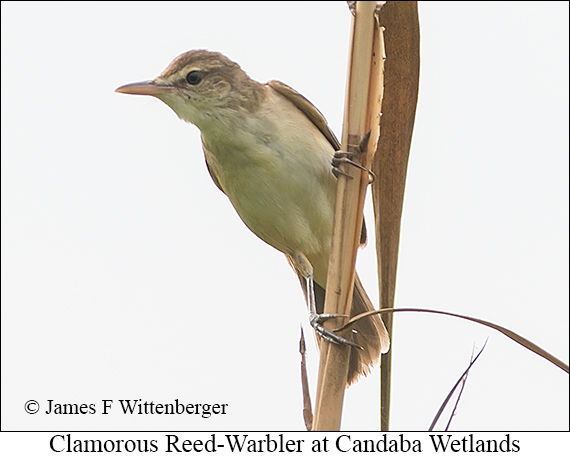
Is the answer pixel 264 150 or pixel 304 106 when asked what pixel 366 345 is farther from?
pixel 304 106

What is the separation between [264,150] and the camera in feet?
9.79

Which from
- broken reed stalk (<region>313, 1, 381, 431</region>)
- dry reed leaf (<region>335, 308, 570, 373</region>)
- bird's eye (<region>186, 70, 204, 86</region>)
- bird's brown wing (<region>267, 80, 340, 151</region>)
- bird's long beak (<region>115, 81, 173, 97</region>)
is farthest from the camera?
bird's brown wing (<region>267, 80, 340, 151</region>)

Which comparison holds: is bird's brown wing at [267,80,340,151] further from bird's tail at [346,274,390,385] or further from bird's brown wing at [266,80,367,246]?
bird's tail at [346,274,390,385]

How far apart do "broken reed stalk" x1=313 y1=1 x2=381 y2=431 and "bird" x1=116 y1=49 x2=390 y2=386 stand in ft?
4.02

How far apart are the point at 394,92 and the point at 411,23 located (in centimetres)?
17

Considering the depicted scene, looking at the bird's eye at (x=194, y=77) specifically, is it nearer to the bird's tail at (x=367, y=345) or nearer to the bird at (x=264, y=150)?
the bird at (x=264, y=150)

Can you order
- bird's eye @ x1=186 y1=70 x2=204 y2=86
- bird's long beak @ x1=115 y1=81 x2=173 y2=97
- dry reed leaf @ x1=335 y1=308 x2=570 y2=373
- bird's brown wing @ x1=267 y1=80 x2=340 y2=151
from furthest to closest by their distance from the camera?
bird's brown wing @ x1=267 y1=80 x2=340 y2=151 < bird's eye @ x1=186 y1=70 x2=204 y2=86 < bird's long beak @ x1=115 y1=81 x2=173 y2=97 < dry reed leaf @ x1=335 y1=308 x2=570 y2=373

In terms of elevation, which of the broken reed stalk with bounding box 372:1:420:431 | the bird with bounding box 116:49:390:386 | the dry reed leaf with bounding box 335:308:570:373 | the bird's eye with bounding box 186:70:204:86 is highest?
the bird's eye with bounding box 186:70:204:86

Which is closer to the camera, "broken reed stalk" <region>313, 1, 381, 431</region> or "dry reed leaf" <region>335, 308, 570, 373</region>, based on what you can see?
"dry reed leaf" <region>335, 308, 570, 373</region>

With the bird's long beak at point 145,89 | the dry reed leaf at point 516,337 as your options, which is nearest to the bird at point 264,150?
the bird's long beak at point 145,89

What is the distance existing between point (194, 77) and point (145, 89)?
0.24 m

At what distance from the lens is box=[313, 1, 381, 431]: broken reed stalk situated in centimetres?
156

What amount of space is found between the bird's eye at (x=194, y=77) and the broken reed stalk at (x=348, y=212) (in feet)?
4.98

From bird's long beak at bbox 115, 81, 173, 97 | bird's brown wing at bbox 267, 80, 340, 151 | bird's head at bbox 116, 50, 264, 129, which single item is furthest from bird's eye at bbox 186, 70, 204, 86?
bird's brown wing at bbox 267, 80, 340, 151
